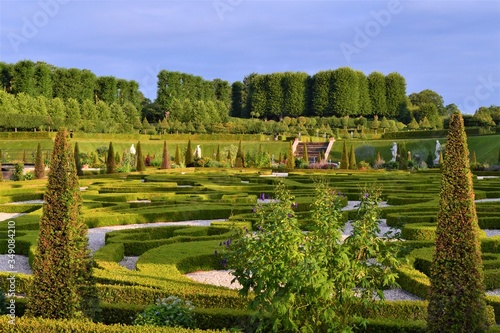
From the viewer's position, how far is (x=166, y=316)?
4523 mm

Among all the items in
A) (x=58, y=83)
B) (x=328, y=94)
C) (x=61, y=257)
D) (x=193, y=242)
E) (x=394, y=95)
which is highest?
(x=394, y=95)

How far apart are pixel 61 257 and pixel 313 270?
6.37 ft

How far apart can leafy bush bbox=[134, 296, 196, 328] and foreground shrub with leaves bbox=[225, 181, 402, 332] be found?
599 millimetres

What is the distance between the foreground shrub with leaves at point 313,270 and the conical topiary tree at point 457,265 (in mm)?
363

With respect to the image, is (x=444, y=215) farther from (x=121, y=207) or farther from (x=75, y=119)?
→ (x=75, y=119)

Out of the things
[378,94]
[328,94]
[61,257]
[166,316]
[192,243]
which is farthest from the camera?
[378,94]

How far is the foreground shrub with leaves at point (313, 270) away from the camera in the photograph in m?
3.84

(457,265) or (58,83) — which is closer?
(457,265)

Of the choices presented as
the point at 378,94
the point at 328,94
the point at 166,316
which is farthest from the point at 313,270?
the point at 378,94

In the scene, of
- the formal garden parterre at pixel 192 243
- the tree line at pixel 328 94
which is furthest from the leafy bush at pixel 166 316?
the tree line at pixel 328 94

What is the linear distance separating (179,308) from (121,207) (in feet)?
23.5

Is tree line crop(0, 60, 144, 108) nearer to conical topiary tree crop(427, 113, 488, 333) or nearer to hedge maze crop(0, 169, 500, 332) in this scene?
hedge maze crop(0, 169, 500, 332)

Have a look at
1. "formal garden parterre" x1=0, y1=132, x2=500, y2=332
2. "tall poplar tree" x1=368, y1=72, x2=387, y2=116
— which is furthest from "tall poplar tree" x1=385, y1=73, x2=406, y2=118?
"formal garden parterre" x1=0, y1=132, x2=500, y2=332

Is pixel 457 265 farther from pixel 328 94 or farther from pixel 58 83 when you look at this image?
pixel 328 94
